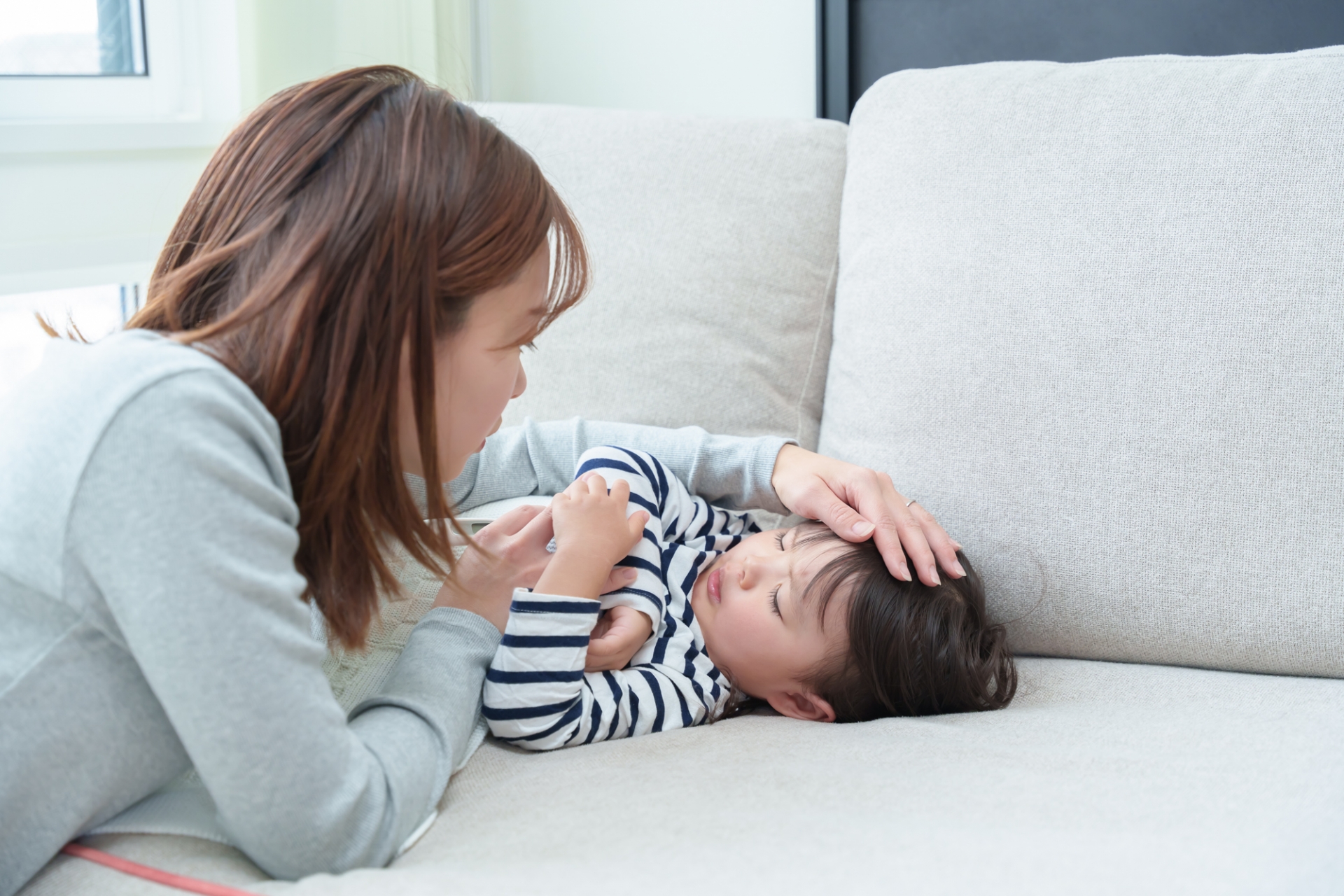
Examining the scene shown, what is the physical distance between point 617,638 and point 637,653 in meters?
0.06

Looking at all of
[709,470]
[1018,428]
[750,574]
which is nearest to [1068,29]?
[1018,428]

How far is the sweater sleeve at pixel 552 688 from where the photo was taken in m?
0.91

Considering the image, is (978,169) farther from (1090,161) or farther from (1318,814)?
(1318,814)

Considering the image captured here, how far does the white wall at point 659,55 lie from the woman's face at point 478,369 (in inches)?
58.3

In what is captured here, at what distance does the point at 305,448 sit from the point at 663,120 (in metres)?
0.94

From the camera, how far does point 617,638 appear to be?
1027 mm

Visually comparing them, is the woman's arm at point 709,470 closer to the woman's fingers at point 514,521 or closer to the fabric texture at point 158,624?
the woman's fingers at point 514,521

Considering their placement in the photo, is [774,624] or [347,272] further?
[774,624]

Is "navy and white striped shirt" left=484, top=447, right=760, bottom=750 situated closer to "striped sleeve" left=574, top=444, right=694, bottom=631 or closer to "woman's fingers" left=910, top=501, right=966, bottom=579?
"striped sleeve" left=574, top=444, right=694, bottom=631

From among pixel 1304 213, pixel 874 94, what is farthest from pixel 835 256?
pixel 1304 213

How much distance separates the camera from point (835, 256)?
146cm

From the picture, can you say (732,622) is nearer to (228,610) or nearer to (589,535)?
(589,535)

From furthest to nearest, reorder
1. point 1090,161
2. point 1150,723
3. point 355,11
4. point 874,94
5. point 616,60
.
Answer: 1. point 616,60
2. point 355,11
3. point 874,94
4. point 1090,161
5. point 1150,723

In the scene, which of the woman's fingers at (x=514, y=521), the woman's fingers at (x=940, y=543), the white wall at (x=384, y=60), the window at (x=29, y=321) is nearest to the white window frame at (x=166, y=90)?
the white wall at (x=384, y=60)
